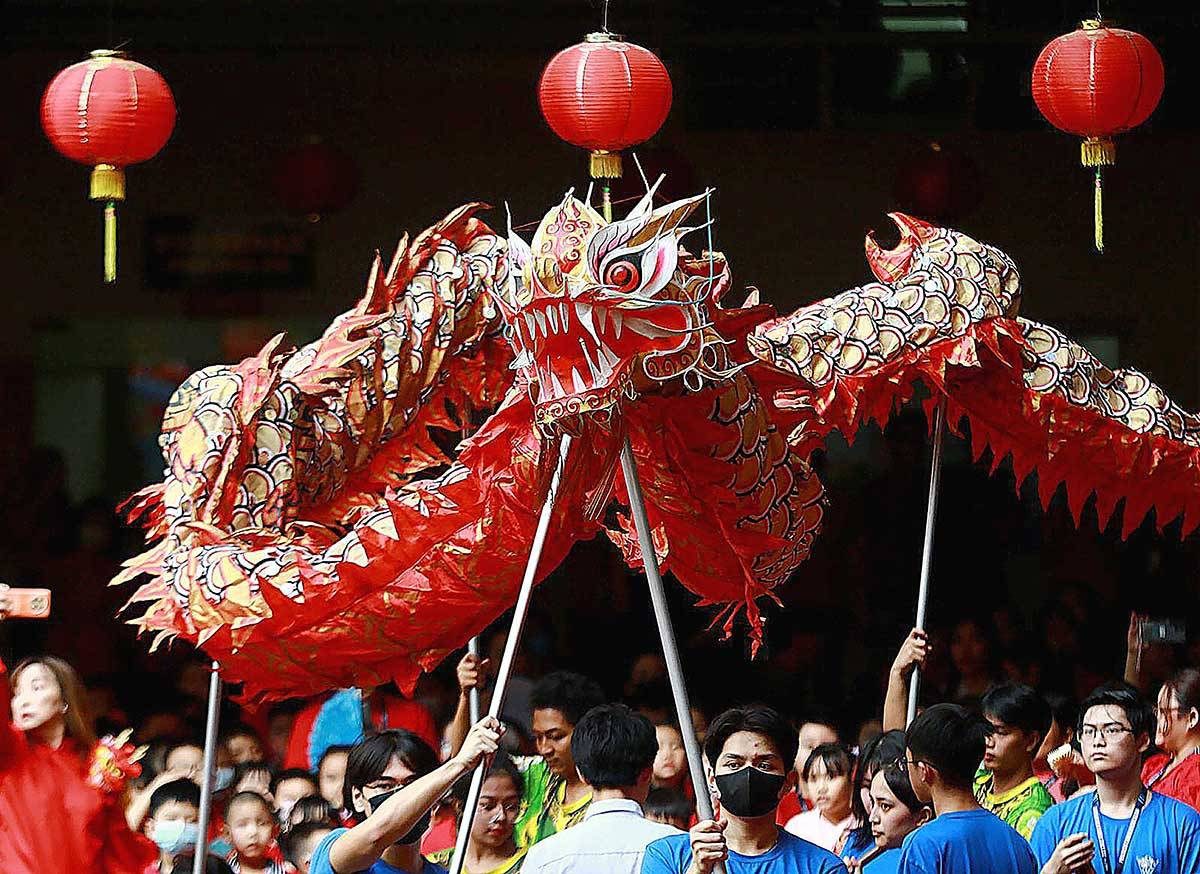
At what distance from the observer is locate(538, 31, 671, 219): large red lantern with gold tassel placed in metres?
6.09

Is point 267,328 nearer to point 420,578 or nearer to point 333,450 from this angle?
point 333,450

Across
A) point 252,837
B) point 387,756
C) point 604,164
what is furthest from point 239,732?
point 387,756

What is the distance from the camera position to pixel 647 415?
4301 mm

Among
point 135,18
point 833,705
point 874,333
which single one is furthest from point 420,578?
point 135,18

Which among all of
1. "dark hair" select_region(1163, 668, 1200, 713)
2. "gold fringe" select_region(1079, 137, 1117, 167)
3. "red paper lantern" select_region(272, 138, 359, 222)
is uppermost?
"gold fringe" select_region(1079, 137, 1117, 167)

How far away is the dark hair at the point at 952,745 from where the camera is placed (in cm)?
439

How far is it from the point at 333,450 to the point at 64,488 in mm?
3322

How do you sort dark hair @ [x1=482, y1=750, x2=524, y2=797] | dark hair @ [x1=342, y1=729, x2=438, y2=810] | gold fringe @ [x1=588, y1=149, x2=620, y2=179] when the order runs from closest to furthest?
dark hair @ [x1=342, y1=729, x2=438, y2=810] → dark hair @ [x1=482, y1=750, x2=524, y2=797] → gold fringe @ [x1=588, y1=149, x2=620, y2=179]

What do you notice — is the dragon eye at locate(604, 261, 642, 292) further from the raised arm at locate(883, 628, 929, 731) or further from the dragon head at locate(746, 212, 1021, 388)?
the raised arm at locate(883, 628, 929, 731)

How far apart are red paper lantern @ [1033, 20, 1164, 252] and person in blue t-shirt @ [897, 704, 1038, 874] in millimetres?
2177

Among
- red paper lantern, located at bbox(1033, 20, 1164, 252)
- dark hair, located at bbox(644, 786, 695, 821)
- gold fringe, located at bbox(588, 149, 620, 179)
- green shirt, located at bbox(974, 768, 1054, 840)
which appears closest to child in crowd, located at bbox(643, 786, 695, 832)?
dark hair, located at bbox(644, 786, 695, 821)

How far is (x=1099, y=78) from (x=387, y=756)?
2678 millimetres

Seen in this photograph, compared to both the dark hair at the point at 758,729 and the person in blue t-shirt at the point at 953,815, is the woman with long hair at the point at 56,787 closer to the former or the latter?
the dark hair at the point at 758,729

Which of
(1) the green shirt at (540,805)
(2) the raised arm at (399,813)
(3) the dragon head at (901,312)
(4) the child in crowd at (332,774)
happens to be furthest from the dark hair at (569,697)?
(2) the raised arm at (399,813)
